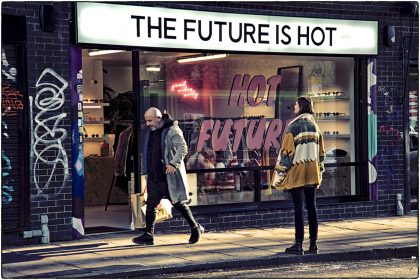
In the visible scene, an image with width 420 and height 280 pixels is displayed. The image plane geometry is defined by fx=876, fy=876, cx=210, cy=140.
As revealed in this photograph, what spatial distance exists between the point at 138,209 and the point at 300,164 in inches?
93.8

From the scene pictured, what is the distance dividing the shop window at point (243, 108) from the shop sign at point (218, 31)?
0.34m

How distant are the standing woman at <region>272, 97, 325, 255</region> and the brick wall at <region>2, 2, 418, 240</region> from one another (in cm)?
246

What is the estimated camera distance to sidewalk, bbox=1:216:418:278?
9680 mm

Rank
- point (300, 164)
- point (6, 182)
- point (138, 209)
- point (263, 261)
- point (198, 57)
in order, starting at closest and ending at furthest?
point (263, 261), point (300, 164), point (6, 182), point (138, 209), point (198, 57)

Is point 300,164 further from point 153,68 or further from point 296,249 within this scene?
point 153,68

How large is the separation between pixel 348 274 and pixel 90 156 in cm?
762

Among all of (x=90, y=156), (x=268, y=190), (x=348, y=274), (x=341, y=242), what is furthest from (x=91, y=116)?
(x=348, y=274)

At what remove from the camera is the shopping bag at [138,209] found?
38.2 ft

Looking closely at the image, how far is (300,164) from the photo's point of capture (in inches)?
420

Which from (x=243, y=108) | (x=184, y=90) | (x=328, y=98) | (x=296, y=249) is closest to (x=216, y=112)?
(x=243, y=108)

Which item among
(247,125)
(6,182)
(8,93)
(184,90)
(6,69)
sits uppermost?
(6,69)

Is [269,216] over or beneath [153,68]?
beneath

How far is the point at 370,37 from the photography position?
566 inches

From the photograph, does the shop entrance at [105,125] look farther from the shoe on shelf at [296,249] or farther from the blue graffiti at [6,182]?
the shoe on shelf at [296,249]
